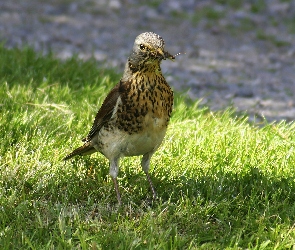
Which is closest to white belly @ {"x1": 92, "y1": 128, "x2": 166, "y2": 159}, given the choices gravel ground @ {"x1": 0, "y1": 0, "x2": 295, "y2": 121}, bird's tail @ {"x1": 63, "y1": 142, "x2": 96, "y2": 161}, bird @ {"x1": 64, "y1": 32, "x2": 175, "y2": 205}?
bird @ {"x1": 64, "y1": 32, "x2": 175, "y2": 205}

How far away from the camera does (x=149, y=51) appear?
461 centimetres

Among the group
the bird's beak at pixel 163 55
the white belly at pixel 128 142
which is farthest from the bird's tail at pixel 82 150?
the bird's beak at pixel 163 55

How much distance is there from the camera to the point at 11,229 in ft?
14.6

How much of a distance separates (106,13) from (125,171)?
6747 millimetres

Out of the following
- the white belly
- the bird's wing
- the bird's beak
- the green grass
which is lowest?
the green grass

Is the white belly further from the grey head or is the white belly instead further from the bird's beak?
the bird's beak

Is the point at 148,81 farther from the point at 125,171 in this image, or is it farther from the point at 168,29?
the point at 168,29

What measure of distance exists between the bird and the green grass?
306 mm

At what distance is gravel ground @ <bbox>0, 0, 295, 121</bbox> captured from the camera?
8.38 meters

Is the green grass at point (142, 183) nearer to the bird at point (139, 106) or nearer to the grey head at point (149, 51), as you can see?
the bird at point (139, 106)

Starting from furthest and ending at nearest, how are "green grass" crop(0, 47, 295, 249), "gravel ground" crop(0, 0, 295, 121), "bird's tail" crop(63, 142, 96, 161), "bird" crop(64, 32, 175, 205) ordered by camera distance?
1. "gravel ground" crop(0, 0, 295, 121)
2. "bird's tail" crop(63, 142, 96, 161)
3. "bird" crop(64, 32, 175, 205)
4. "green grass" crop(0, 47, 295, 249)

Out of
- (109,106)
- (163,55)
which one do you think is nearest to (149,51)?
(163,55)

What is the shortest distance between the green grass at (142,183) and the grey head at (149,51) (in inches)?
39.6

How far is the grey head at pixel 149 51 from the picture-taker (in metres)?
4.57
